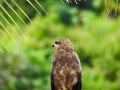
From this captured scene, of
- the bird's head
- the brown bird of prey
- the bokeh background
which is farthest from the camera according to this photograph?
the bokeh background

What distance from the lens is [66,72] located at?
12.2ft

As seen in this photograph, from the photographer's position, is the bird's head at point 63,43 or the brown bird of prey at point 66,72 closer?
the brown bird of prey at point 66,72

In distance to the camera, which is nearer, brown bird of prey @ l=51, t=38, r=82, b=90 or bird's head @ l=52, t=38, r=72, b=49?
brown bird of prey @ l=51, t=38, r=82, b=90

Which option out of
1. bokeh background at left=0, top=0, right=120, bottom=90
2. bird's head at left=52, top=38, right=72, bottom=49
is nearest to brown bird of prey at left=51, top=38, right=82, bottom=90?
bird's head at left=52, top=38, right=72, bottom=49

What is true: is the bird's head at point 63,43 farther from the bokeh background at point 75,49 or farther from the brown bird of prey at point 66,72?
the bokeh background at point 75,49

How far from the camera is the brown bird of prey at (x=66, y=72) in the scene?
368 cm

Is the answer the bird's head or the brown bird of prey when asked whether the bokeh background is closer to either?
the bird's head

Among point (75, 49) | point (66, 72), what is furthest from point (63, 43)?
point (75, 49)

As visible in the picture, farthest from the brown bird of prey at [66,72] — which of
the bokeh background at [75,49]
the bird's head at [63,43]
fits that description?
the bokeh background at [75,49]

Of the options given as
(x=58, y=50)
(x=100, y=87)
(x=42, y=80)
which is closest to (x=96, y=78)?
(x=100, y=87)

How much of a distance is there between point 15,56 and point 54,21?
184 centimetres

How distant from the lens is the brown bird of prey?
368cm

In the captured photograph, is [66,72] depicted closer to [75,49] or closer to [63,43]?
[63,43]

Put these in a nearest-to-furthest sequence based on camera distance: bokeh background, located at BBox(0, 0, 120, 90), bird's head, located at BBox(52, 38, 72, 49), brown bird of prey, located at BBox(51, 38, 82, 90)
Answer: brown bird of prey, located at BBox(51, 38, 82, 90)
bird's head, located at BBox(52, 38, 72, 49)
bokeh background, located at BBox(0, 0, 120, 90)
